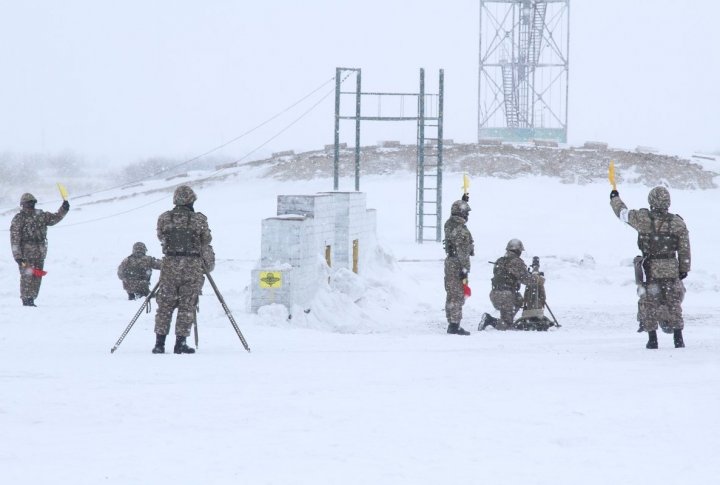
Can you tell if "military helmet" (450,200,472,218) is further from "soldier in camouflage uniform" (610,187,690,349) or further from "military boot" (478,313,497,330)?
"soldier in camouflage uniform" (610,187,690,349)

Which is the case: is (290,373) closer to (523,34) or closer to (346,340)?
(346,340)

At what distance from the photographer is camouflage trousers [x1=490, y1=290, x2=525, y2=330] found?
14.1 meters

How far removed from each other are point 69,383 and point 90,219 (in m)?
31.7

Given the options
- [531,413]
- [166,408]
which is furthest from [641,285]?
[166,408]

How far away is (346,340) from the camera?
1197 centimetres

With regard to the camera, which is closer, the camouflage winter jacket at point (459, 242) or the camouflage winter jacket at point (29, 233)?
the camouflage winter jacket at point (459, 242)

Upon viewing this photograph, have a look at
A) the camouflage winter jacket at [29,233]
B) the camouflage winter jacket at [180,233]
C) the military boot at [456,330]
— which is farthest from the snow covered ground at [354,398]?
the camouflage winter jacket at [180,233]

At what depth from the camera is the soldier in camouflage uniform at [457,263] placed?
13469 millimetres

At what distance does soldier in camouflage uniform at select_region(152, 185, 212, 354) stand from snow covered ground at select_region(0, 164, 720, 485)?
1.14 feet

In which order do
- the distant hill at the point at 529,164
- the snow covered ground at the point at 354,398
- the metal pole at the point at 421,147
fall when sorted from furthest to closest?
the distant hill at the point at 529,164
the metal pole at the point at 421,147
the snow covered ground at the point at 354,398

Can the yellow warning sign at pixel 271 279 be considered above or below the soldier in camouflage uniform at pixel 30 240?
below

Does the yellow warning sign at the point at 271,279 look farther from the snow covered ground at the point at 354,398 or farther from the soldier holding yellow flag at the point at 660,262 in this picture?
the soldier holding yellow flag at the point at 660,262

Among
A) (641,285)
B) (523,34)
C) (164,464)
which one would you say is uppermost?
(523,34)

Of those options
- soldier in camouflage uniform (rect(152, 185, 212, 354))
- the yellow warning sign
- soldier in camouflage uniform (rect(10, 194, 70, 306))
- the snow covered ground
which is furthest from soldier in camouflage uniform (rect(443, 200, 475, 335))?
soldier in camouflage uniform (rect(10, 194, 70, 306))
